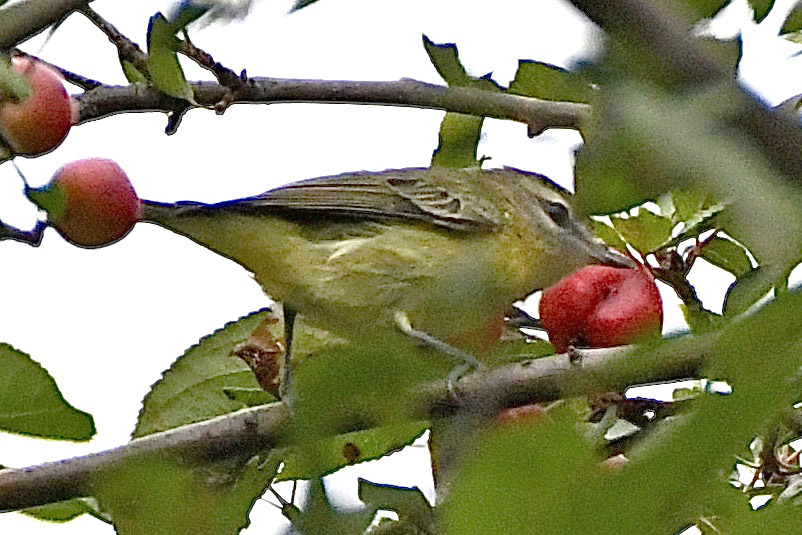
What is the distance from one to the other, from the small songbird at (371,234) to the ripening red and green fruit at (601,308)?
0.29m

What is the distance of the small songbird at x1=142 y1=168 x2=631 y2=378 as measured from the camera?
308 cm

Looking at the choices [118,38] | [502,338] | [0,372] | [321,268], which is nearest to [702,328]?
[0,372]

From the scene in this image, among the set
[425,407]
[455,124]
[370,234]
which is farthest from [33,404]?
[370,234]

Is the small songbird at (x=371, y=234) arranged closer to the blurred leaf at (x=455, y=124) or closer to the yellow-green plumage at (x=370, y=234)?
the yellow-green plumage at (x=370, y=234)

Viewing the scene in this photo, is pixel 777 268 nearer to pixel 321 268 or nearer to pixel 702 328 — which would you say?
pixel 702 328

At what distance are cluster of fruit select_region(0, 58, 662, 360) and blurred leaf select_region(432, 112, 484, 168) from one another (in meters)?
0.39

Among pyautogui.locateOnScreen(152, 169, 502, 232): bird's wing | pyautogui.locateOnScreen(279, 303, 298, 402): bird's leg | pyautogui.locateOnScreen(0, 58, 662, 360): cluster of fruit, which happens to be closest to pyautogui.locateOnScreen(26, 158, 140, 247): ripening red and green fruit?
pyautogui.locateOnScreen(0, 58, 662, 360): cluster of fruit

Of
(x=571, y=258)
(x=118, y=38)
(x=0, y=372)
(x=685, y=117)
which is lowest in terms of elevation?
(x=571, y=258)

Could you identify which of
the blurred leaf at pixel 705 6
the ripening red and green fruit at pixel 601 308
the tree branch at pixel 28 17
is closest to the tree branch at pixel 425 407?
the blurred leaf at pixel 705 6

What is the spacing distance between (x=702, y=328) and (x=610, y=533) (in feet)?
0.32

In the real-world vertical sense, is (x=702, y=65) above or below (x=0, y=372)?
above

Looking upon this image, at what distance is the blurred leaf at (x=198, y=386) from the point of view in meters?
1.97

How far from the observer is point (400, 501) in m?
0.60

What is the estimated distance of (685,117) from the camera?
369mm
